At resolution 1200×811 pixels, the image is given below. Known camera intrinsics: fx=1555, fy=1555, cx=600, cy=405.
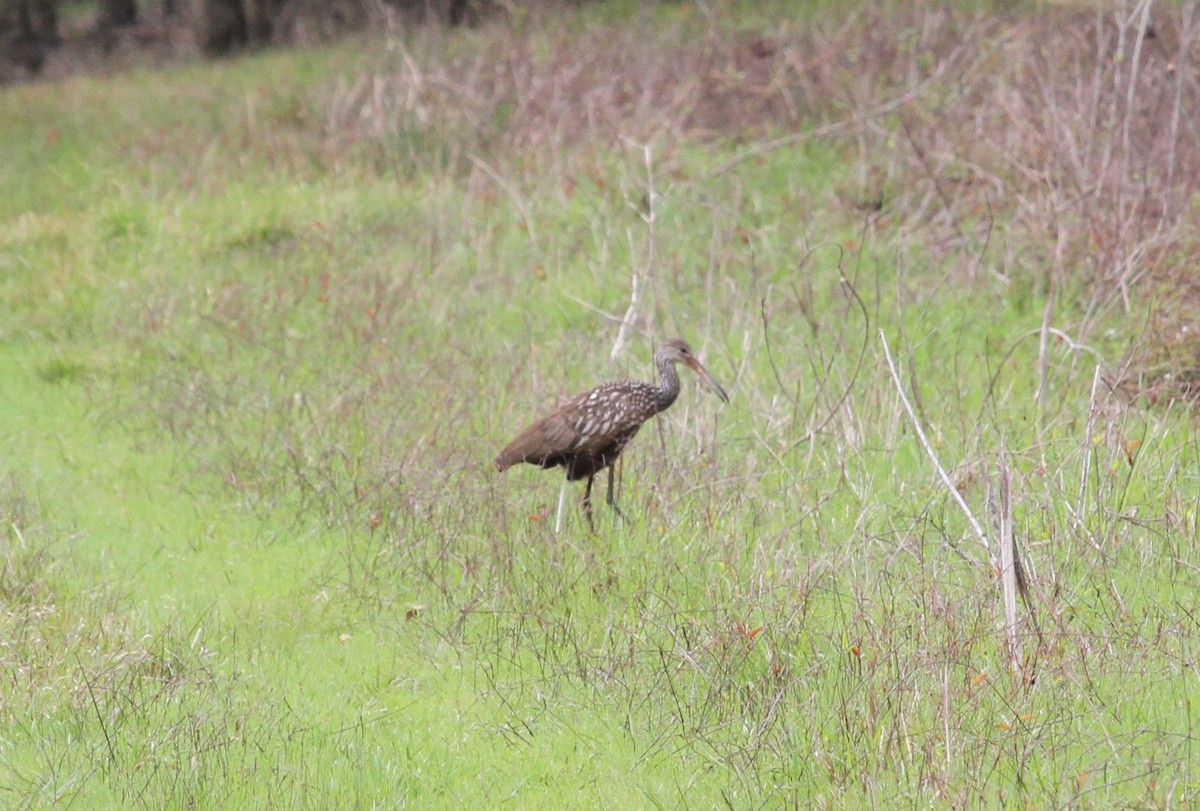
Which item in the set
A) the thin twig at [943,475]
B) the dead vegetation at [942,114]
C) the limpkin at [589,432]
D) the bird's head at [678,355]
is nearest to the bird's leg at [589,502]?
the limpkin at [589,432]

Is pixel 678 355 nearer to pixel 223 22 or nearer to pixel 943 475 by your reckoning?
pixel 943 475

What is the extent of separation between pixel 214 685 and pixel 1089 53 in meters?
10.8

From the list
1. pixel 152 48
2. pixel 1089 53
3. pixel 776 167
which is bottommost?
pixel 152 48

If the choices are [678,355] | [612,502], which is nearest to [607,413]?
[612,502]

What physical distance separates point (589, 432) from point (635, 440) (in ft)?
4.35

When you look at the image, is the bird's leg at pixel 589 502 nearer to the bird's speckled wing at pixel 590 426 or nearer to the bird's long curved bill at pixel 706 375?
the bird's speckled wing at pixel 590 426

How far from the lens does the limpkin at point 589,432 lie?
8148mm

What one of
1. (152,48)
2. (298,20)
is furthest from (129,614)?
(152,48)

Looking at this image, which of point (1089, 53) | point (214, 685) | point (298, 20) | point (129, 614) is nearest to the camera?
point (214, 685)

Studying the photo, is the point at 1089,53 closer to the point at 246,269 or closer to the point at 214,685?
the point at 246,269

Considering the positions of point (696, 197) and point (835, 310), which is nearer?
point (835, 310)

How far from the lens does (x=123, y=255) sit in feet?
49.0

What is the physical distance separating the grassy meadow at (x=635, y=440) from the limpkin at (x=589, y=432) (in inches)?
10.7

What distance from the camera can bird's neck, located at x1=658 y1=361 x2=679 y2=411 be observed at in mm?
8453
